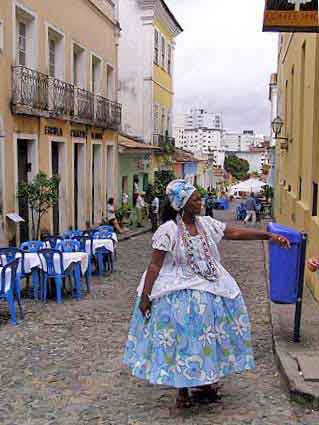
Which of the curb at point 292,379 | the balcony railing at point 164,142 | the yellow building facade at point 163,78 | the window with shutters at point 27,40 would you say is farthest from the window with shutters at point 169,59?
the curb at point 292,379

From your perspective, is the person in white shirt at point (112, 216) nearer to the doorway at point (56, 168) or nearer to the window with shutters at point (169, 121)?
the doorway at point (56, 168)

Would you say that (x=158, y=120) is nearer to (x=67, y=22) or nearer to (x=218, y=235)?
(x=67, y=22)

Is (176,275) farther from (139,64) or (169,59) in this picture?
(169,59)

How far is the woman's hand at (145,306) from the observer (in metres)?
4.77

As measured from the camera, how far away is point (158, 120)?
104 feet

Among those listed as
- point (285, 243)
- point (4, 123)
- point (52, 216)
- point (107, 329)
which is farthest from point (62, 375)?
point (52, 216)

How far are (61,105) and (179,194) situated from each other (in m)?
12.2

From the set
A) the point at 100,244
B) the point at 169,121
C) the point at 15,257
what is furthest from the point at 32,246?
the point at 169,121

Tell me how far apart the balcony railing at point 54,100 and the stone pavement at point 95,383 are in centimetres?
609

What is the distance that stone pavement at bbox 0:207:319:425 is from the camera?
4961 mm

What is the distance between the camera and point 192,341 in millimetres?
4598

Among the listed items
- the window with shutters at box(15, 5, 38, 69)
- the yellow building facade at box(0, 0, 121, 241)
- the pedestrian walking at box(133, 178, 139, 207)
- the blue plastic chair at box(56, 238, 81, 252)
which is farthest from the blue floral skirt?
the pedestrian walking at box(133, 178, 139, 207)

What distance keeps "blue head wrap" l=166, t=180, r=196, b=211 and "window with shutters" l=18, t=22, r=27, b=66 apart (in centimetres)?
1103

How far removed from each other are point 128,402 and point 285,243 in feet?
6.00
